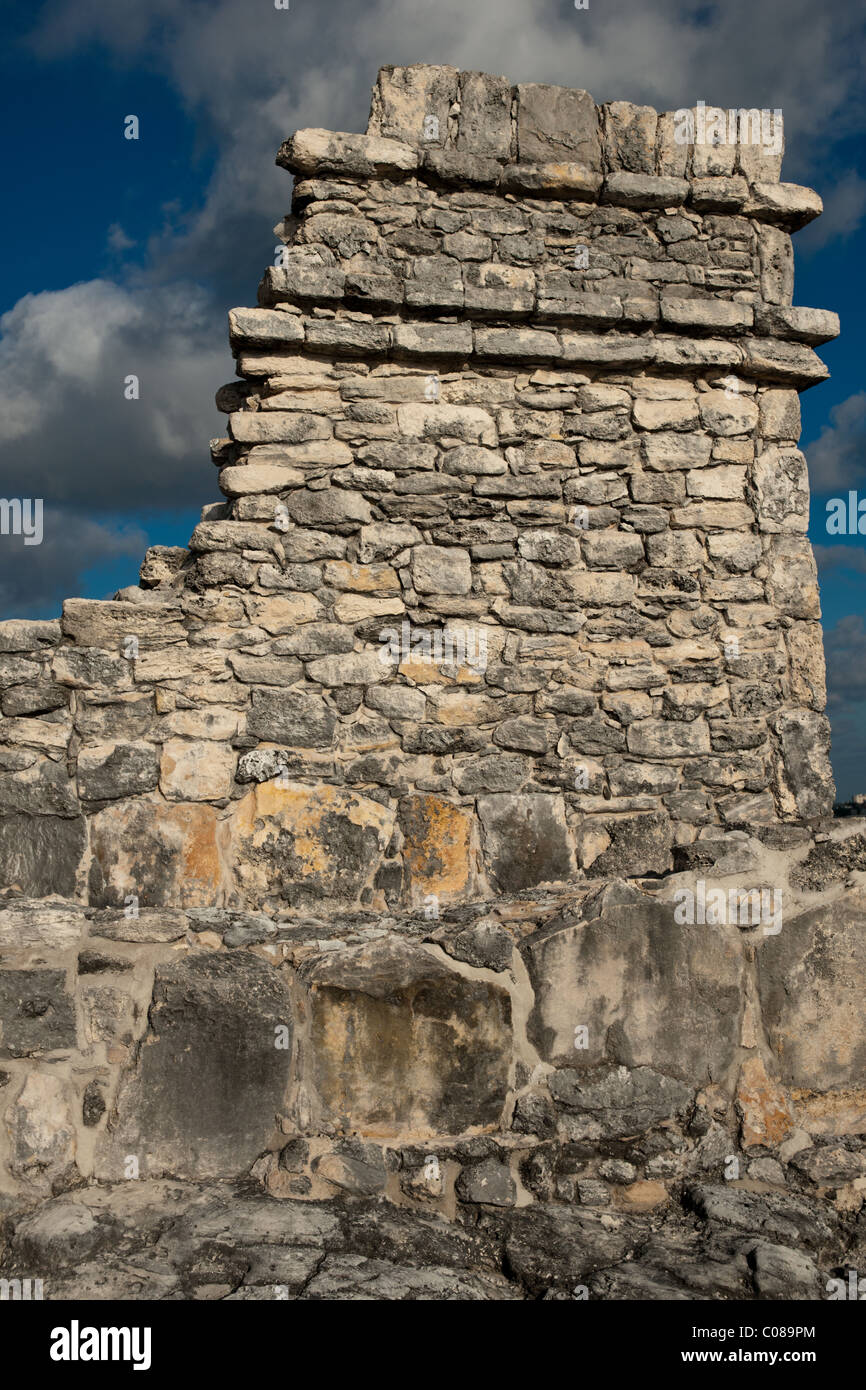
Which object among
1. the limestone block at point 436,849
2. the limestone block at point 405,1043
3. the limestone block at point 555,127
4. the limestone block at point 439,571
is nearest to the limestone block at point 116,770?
the limestone block at point 436,849

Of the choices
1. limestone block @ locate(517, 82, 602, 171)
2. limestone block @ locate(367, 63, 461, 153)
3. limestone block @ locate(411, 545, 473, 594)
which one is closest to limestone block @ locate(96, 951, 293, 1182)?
limestone block @ locate(411, 545, 473, 594)

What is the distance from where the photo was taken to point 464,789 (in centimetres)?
414

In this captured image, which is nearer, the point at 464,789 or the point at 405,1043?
the point at 405,1043

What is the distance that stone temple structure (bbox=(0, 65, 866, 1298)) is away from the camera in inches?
119

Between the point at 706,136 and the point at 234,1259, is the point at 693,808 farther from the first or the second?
the point at 706,136

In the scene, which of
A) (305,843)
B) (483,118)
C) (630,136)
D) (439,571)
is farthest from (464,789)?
(630,136)

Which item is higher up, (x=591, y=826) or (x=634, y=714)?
(x=634, y=714)

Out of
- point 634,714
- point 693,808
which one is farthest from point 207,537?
point 693,808

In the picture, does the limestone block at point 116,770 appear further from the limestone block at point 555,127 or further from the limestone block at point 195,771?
the limestone block at point 555,127

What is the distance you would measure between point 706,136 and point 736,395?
3.89ft

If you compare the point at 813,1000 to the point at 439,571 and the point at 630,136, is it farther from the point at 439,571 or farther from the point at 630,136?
the point at 630,136

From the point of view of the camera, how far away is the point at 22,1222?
2803 mm

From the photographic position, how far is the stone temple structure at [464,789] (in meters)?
3.03

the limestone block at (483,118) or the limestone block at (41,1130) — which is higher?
the limestone block at (483,118)
